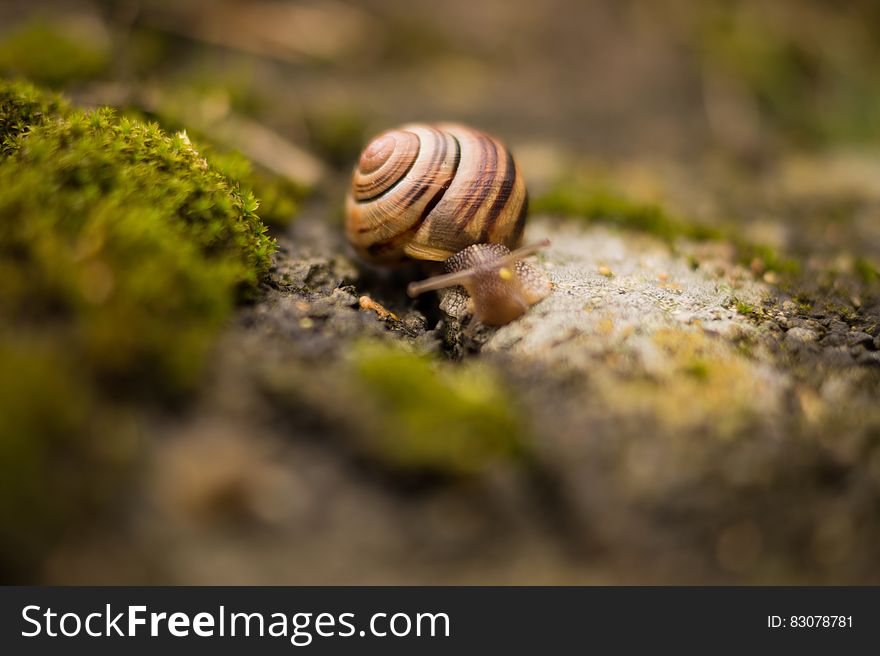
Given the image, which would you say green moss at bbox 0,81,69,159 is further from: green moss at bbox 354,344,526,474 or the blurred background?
green moss at bbox 354,344,526,474

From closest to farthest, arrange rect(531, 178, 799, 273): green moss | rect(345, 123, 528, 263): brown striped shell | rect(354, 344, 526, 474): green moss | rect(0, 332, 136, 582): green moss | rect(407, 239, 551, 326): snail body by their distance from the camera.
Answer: rect(0, 332, 136, 582): green moss
rect(354, 344, 526, 474): green moss
rect(407, 239, 551, 326): snail body
rect(345, 123, 528, 263): brown striped shell
rect(531, 178, 799, 273): green moss

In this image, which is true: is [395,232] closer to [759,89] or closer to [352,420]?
[352,420]

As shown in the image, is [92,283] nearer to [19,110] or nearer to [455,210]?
[19,110]

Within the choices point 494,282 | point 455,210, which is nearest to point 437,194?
point 455,210

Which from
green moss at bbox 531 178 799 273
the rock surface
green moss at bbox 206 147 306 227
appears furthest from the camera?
green moss at bbox 531 178 799 273

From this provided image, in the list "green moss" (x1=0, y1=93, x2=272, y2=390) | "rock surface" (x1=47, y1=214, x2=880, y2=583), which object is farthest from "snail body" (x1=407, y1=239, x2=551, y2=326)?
"green moss" (x1=0, y1=93, x2=272, y2=390)

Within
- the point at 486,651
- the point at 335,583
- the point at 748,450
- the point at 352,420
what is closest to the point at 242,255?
the point at 352,420
